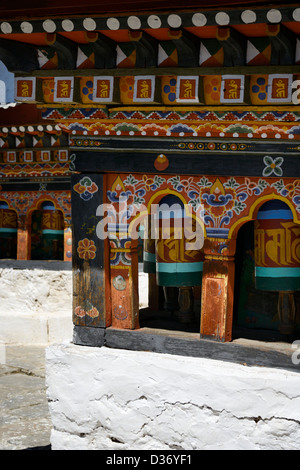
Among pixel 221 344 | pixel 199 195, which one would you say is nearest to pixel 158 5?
pixel 199 195

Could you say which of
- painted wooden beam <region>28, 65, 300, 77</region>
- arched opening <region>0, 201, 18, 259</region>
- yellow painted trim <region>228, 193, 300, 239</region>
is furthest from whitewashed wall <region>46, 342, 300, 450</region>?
arched opening <region>0, 201, 18, 259</region>

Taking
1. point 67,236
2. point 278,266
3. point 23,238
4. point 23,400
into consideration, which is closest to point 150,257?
point 278,266

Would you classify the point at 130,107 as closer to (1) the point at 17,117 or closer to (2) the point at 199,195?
(2) the point at 199,195

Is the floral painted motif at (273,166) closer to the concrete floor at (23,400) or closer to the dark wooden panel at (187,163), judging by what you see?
the dark wooden panel at (187,163)

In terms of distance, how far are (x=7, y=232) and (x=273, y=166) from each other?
21.0 feet

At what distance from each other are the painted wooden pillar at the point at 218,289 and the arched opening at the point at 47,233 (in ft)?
17.8

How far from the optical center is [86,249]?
3.78 m

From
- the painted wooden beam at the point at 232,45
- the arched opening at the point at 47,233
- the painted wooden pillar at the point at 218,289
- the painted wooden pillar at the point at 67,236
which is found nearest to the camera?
the painted wooden beam at the point at 232,45

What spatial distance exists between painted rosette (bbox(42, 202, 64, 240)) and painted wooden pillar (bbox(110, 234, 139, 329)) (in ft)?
16.8

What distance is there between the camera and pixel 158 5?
288cm

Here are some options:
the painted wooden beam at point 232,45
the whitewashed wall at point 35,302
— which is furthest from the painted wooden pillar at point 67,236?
the painted wooden beam at point 232,45

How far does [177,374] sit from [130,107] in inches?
62.5

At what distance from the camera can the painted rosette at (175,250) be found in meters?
3.69
